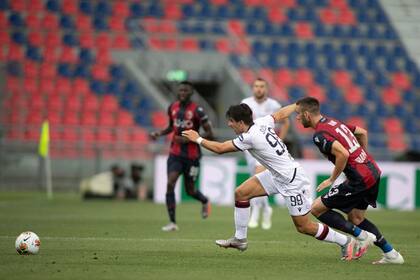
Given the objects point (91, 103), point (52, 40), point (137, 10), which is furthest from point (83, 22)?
point (91, 103)

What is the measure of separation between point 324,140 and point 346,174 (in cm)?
55

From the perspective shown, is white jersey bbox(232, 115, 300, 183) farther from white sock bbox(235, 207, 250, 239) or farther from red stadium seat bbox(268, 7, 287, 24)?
red stadium seat bbox(268, 7, 287, 24)

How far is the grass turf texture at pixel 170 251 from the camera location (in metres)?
8.72

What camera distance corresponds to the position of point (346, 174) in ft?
32.8

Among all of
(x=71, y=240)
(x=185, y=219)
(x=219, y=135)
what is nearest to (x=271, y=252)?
(x=71, y=240)

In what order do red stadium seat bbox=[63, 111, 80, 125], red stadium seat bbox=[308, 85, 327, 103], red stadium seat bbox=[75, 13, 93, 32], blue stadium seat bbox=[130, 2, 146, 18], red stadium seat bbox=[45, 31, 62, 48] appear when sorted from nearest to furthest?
red stadium seat bbox=[63, 111, 80, 125] < red stadium seat bbox=[45, 31, 62, 48] < red stadium seat bbox=[308, 85, 327, 103] < red stadium seat bbox=[75, 13, 93, 32] < blue stadium seat bbox=[130, 2, 146, 18]

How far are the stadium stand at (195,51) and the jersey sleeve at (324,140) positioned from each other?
54.5 ft

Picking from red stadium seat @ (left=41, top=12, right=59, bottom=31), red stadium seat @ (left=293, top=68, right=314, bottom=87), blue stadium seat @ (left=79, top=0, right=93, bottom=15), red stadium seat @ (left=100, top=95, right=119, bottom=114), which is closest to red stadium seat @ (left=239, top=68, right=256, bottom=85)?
red stadium seat @ (left=293, top=68, right=314, bottom=87)

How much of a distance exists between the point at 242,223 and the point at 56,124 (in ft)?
57.9

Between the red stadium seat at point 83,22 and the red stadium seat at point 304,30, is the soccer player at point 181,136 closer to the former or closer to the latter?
the red stadium seat at point 83,22

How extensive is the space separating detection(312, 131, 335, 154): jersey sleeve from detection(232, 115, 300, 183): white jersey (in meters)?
0.58

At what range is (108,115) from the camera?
2778 cm

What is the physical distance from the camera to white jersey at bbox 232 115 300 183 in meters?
10.0

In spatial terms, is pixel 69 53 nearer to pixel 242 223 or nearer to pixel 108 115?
pixel 108 115
